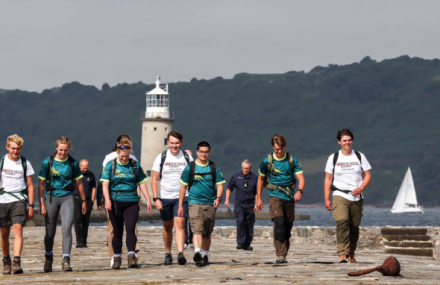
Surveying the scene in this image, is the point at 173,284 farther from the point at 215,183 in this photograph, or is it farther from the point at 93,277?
the point at 215,183

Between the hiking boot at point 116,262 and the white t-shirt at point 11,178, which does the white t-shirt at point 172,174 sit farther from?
the white t-shirt at point 11,178

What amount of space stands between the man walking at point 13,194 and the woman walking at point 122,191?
1048 mm

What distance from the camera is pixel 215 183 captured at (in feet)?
39.4

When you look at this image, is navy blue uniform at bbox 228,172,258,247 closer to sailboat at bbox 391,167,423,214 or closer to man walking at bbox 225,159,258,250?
man walking at bbox 225,159,258,250

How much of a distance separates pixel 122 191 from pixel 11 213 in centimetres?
147

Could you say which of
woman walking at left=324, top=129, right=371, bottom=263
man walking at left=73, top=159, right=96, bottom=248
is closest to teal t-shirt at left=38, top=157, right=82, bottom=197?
woman walking at left=324, top=129, right=371, bottom=263

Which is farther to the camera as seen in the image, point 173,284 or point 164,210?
point 164,210

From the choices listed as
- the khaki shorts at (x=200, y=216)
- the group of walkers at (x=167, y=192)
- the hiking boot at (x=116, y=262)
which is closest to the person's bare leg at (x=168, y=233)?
the group of walkers at (x=167, y=192)

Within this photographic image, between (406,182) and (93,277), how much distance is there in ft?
458

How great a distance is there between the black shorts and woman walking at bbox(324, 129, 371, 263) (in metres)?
4.27

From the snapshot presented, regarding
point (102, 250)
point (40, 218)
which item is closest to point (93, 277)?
point (102, 250)

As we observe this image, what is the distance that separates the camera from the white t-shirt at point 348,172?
1227 cm

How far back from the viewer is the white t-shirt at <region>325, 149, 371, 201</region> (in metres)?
12.3

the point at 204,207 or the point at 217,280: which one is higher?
the point at 204,207
